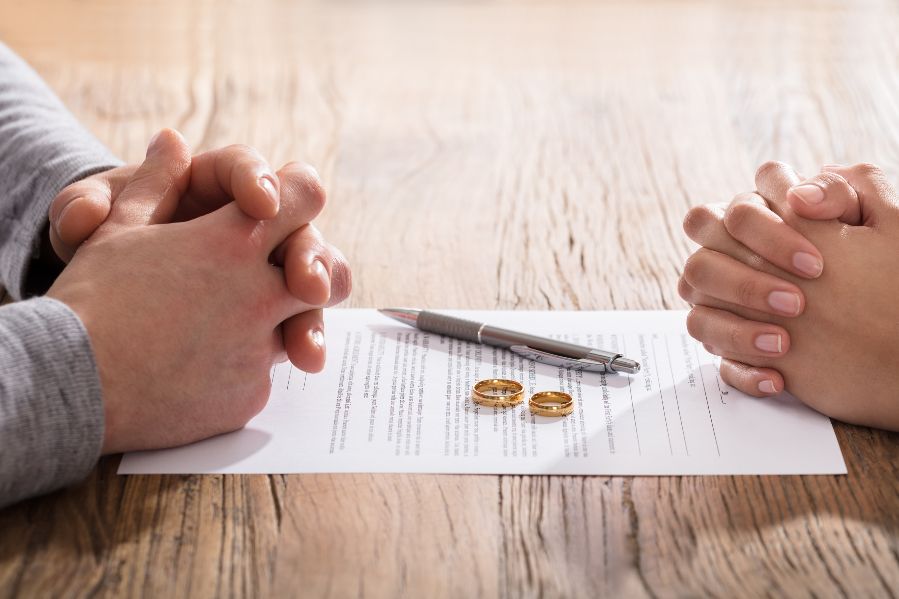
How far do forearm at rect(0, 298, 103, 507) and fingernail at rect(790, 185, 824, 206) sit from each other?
56 centimetres

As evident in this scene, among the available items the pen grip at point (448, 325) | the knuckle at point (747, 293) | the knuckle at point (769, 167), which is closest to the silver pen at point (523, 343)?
the pen grip at point (448, 325)

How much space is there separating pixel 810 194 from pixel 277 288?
435 millimetres

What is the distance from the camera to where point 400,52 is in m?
1.74

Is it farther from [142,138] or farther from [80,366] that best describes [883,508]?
[142,138]

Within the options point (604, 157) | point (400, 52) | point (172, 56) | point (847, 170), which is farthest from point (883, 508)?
point (172, 56)

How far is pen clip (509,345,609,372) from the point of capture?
87cm

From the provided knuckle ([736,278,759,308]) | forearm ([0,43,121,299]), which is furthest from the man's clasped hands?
forearm ([0,43,121,299])

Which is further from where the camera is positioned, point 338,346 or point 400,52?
point 400,52

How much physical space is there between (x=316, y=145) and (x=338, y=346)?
53 centimetres

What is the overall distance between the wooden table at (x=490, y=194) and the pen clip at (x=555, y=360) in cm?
12

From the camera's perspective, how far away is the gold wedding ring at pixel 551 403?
0.80 metres

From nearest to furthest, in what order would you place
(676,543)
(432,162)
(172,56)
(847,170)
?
(676,543) → (847,170) → (432,162) → (172,56)

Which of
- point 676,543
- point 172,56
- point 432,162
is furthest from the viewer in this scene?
point 172,56

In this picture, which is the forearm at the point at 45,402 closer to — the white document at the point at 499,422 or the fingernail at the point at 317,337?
the white document at the point at 499,422
